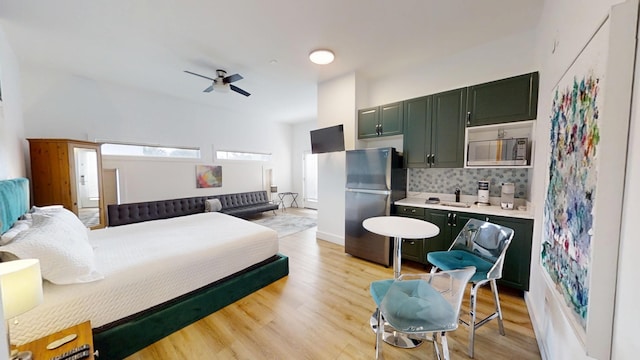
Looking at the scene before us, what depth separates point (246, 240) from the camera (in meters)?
2.47

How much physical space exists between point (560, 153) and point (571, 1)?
99cm

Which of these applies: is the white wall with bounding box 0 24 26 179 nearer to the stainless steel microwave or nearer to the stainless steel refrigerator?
the stainless steel refrigerator

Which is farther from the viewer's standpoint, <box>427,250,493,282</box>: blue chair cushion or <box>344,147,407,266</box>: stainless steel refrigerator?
<box>344,147,407,266</box>: stainless steel refrigerator

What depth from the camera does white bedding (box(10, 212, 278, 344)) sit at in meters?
1.38

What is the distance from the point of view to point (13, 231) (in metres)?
1.55

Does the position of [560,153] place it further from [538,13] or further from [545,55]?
[538,13]

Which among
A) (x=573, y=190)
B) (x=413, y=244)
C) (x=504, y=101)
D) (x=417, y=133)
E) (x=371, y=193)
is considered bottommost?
(x=413, y=244)

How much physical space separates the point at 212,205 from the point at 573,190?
5.54 metres

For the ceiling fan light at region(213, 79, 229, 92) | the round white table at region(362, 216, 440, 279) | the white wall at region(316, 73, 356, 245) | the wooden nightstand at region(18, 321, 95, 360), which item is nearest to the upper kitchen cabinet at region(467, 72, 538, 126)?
the round white table at region(362, 216, 440, 279)

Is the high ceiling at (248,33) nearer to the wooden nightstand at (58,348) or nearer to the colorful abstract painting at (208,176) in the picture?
the colorful abstract painting at (208,176)

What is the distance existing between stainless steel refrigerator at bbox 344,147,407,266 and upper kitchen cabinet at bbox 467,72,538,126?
41.2 inches

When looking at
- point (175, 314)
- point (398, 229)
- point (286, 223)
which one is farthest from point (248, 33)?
point (286, 223)

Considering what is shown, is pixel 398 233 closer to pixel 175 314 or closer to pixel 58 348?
pixel 175 314

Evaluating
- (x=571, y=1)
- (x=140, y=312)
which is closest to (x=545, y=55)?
(x=571, y=1)
